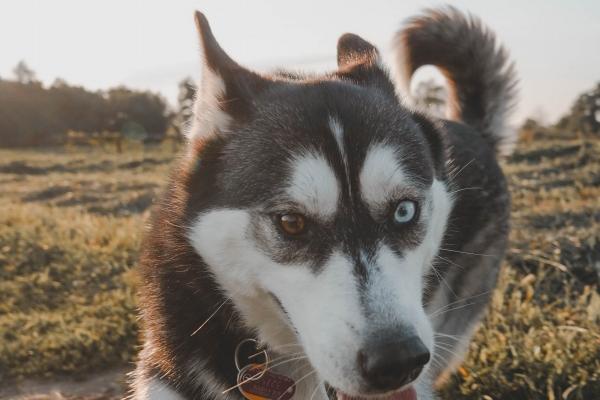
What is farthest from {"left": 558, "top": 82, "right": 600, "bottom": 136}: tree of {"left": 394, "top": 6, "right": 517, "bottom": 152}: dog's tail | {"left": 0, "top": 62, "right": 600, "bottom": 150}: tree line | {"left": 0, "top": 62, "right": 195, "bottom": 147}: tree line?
{"left": 394, "top": 6, "right": 517, "bottom": 152}: dog's tail

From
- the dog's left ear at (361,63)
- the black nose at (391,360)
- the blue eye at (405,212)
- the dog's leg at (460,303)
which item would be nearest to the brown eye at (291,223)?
the blue eye at (405,212)

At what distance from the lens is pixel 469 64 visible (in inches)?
168

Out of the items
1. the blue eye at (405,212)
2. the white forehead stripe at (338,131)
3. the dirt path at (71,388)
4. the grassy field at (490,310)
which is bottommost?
the dirt path at (71,388)

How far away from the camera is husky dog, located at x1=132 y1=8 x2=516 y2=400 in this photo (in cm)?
188

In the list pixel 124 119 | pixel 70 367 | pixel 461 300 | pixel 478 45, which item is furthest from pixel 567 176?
pixel 124 119

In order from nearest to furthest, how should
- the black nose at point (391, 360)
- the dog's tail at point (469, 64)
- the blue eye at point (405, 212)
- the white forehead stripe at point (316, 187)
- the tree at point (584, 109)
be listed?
the black nose at point (391, 360) < the white forehead stripe at point (316, 187) < the blue eye at point (405, 212) < the dog's tail at point (469, 64) < the tree at point (584, 109)

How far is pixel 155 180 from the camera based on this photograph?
1242cm

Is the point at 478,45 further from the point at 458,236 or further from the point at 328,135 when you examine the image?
the point at 328,135

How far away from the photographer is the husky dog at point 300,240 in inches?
74.1

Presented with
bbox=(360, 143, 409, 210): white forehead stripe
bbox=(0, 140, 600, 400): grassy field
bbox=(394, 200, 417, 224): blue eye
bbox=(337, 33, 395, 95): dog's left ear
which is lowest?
bbox=(0, 140, 600, 400): grassy field

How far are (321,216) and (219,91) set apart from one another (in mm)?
734

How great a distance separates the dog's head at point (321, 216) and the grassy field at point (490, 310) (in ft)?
3.41

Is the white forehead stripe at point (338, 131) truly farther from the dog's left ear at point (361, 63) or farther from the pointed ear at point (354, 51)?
the pointed ear at point (354, 51)

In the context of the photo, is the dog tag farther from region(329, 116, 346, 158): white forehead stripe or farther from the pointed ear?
the pointed ear
